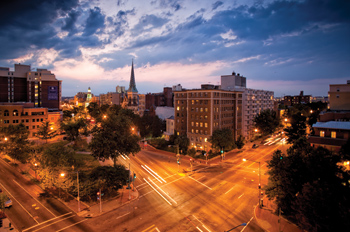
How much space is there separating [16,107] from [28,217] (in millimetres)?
67246

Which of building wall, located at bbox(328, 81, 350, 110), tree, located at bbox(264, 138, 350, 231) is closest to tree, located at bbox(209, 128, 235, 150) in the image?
tree, located at bbox(264, 138, 350, 231)

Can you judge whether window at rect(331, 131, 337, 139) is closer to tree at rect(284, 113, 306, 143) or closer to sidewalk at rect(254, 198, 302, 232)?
sidewalk at rect(254, 198, 302, 232)

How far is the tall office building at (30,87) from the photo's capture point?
112131 mm

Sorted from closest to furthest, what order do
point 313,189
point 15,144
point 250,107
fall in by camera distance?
point 313,189 → point 15,144 → point 250,107

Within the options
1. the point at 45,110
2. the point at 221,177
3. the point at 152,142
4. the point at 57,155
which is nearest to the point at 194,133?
the point at 152,142

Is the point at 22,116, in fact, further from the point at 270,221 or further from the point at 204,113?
the point at 270,221

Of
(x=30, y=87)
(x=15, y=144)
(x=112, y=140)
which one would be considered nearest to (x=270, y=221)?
(x=112, y=140)

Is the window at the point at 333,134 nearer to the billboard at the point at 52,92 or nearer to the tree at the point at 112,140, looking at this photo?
the tree at the point at 112,140

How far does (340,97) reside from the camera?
2598 inches

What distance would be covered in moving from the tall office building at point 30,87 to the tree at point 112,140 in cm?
9569

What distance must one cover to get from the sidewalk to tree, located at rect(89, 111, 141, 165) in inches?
919

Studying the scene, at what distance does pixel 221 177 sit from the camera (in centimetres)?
4316

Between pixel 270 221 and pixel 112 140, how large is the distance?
2739 centimetres

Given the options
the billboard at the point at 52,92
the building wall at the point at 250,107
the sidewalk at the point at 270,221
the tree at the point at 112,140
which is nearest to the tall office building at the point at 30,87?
the billboard at the point at 52,92
